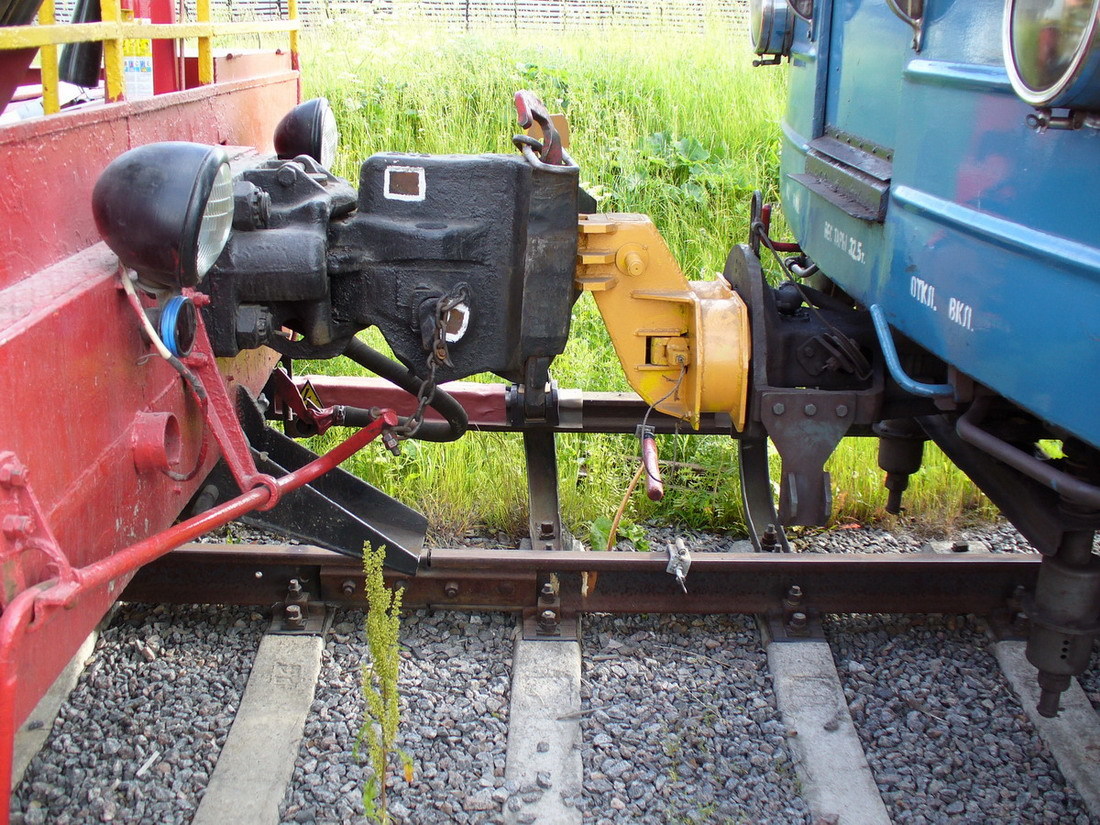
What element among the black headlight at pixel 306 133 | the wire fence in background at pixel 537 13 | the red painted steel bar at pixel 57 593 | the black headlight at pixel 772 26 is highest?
the wire fence in background at pixel 537 13

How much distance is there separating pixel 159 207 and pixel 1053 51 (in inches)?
60.9

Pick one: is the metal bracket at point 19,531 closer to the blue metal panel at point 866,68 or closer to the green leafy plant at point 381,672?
the green leafy plant at point 381,672

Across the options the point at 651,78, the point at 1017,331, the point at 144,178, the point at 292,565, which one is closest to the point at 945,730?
the point at 1017,331

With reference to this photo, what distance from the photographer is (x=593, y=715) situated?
2.96 metres

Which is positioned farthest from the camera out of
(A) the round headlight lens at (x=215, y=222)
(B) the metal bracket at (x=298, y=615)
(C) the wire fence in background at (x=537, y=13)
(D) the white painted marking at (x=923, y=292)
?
(C) the wire fence in background at (x=537, y=13)

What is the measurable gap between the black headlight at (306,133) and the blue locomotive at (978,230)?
4.23 feet

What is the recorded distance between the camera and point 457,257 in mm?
2395

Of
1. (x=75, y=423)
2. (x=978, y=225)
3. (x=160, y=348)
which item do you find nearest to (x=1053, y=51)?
(x=978, y=225)

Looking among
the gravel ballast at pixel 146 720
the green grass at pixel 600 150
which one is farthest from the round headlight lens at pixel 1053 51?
the green grass at pixel 600 150

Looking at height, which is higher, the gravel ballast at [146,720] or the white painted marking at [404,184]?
the white painted marking at [404,184]

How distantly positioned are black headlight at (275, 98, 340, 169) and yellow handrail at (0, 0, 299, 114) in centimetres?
31

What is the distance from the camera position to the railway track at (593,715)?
2635 millimetres

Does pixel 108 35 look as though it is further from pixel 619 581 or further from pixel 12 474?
pixel 619 581

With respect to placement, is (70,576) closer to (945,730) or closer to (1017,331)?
(1017,331)
